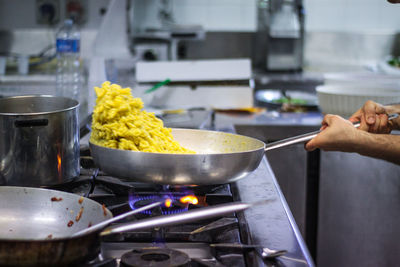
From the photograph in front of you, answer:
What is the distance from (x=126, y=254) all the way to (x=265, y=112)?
6.32 ft

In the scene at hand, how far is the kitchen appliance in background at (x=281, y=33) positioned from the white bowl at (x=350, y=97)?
195cm

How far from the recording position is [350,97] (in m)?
2.29

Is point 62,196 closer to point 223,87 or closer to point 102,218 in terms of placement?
point 102,218

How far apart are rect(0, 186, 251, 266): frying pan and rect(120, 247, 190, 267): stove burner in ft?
0.18

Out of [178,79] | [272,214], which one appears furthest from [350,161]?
[272,214]

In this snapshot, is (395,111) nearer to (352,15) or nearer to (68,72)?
(68,72)

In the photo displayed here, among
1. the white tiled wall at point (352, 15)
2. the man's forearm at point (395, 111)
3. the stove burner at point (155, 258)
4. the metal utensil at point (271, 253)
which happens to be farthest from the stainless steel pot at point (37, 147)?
the white tiled wall at point (352, 15)

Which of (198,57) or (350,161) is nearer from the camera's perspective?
(350,161)

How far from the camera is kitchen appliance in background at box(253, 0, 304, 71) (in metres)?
4.36

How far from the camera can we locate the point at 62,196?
37.9 inches

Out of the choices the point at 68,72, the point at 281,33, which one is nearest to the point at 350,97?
the point at 68,72

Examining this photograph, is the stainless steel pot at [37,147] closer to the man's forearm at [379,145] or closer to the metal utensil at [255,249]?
the metal utensil at [255,249]

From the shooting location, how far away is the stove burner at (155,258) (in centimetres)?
78

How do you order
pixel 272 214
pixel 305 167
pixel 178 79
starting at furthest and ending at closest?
pixel 178 79 → pixel 305 167 → pixel 272 214
